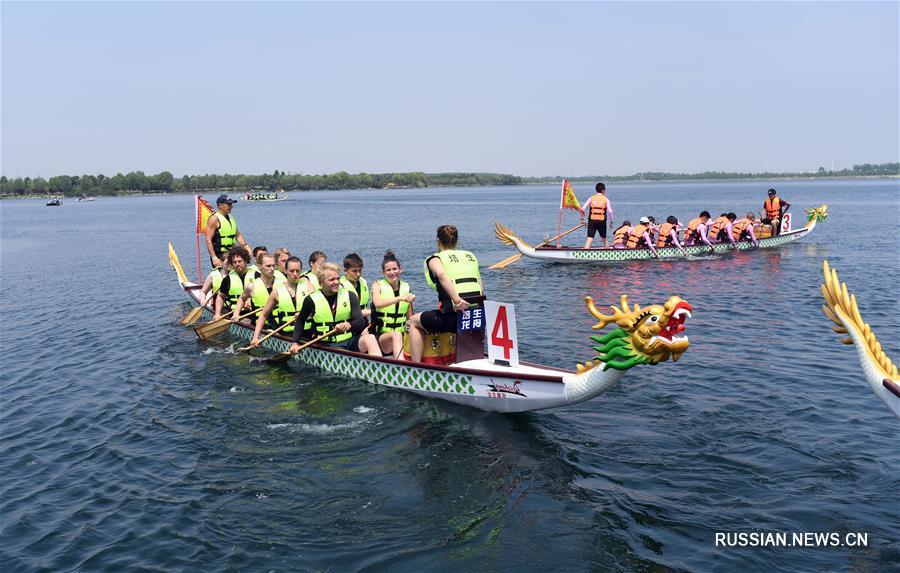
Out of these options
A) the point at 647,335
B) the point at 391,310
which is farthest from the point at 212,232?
the point at 647,335

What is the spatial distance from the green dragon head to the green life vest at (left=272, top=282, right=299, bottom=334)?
751 cm

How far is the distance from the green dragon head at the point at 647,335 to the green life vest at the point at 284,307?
7.51m

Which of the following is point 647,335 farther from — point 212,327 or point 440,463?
point 212,327

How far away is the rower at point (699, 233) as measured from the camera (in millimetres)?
27797

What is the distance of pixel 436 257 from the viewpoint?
31.6 feet

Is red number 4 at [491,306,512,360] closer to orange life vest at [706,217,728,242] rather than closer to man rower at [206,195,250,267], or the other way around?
man rower at [206,195,250,267]

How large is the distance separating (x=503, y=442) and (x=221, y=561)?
13.4ft

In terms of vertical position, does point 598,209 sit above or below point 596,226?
above

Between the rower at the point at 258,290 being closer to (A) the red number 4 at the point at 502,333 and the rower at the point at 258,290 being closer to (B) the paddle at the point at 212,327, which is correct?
(B) the paddle at the point at 212,327

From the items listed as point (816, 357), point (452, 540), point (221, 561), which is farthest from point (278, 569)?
point (816, 357)

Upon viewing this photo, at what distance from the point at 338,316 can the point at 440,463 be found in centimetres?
422

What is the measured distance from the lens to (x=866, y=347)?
7.20 m

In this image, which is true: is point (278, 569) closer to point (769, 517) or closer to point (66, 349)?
point (769, 517)
